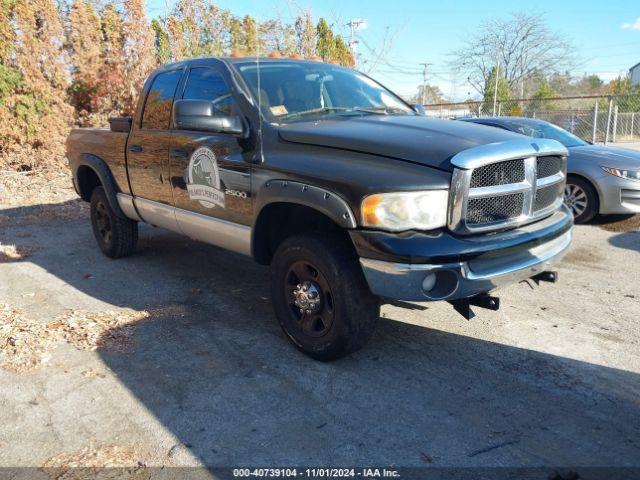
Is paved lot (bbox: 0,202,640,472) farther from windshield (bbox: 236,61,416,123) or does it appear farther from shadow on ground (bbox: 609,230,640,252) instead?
windshield (bbox: 236,61,416,123)

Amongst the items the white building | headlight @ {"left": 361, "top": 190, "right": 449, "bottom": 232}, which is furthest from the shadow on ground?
the white building

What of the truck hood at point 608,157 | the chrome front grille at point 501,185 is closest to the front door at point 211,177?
the chrome front grille at point 501,185

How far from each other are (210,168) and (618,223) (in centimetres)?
601

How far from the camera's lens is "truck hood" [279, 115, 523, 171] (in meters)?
2.94

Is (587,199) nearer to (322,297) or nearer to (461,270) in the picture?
(461,270)

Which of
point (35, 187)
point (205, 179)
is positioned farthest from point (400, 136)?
point (35, 187)

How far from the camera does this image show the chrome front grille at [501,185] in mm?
2836

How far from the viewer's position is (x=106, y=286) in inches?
200

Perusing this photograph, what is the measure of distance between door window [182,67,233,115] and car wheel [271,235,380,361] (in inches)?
49.7

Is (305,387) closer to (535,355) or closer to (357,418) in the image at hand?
(357,418)

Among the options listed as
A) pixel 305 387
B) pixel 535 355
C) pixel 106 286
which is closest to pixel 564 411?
pixel 535 355

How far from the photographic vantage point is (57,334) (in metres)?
3.92

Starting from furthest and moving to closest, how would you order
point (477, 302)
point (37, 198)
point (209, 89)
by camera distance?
point (37, 198)
point (209, 89)
point (477, 302)

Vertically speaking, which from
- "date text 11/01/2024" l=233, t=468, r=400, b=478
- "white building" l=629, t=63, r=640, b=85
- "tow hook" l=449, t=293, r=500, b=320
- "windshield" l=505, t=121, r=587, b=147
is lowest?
"date text 11/01/2024" l=233, t=468, r=400, b=478
